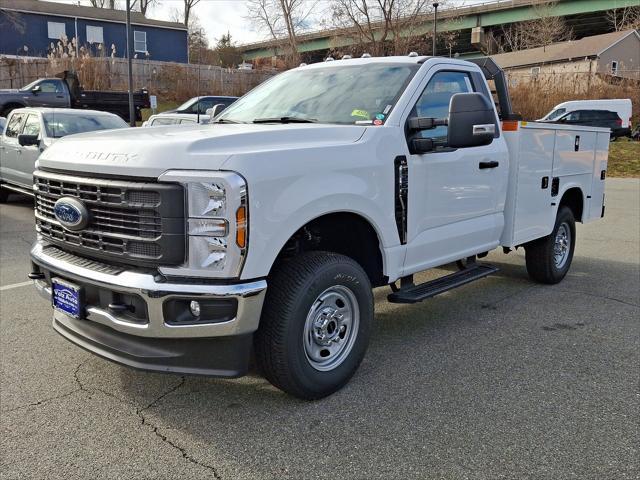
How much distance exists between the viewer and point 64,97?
69.5 ft

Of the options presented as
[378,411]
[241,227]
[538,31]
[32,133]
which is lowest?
[378,411]

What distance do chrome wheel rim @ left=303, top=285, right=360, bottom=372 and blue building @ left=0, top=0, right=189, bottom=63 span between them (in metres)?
37.8

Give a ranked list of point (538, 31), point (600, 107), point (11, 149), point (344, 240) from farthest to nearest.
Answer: point (538, 31) → point (600, 107) → point (11, 149) → point (344, 240)

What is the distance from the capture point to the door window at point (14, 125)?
11328 millimetres

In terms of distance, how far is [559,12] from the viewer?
52.2 m

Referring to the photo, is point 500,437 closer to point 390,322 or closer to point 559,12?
point 390,322

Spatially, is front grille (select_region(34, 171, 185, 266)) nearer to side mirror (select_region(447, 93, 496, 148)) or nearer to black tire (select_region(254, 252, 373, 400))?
black tire (select_region(254, 252, 373, 400))

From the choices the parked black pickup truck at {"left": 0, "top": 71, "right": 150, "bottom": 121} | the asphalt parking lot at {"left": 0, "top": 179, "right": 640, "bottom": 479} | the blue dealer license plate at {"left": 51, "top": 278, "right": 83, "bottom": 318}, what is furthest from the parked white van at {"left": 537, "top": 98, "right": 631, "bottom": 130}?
the blue dealer license plate at {"left": 51, "top": 278, "right": 83, "bottom": 318}

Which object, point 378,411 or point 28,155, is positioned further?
point 28,155

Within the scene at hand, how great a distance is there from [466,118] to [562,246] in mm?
3247

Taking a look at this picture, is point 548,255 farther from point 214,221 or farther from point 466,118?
point 214,221

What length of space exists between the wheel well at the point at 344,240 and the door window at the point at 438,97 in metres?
0.84

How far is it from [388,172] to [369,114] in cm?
53

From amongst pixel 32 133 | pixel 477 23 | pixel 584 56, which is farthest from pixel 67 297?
pixel 477 23
